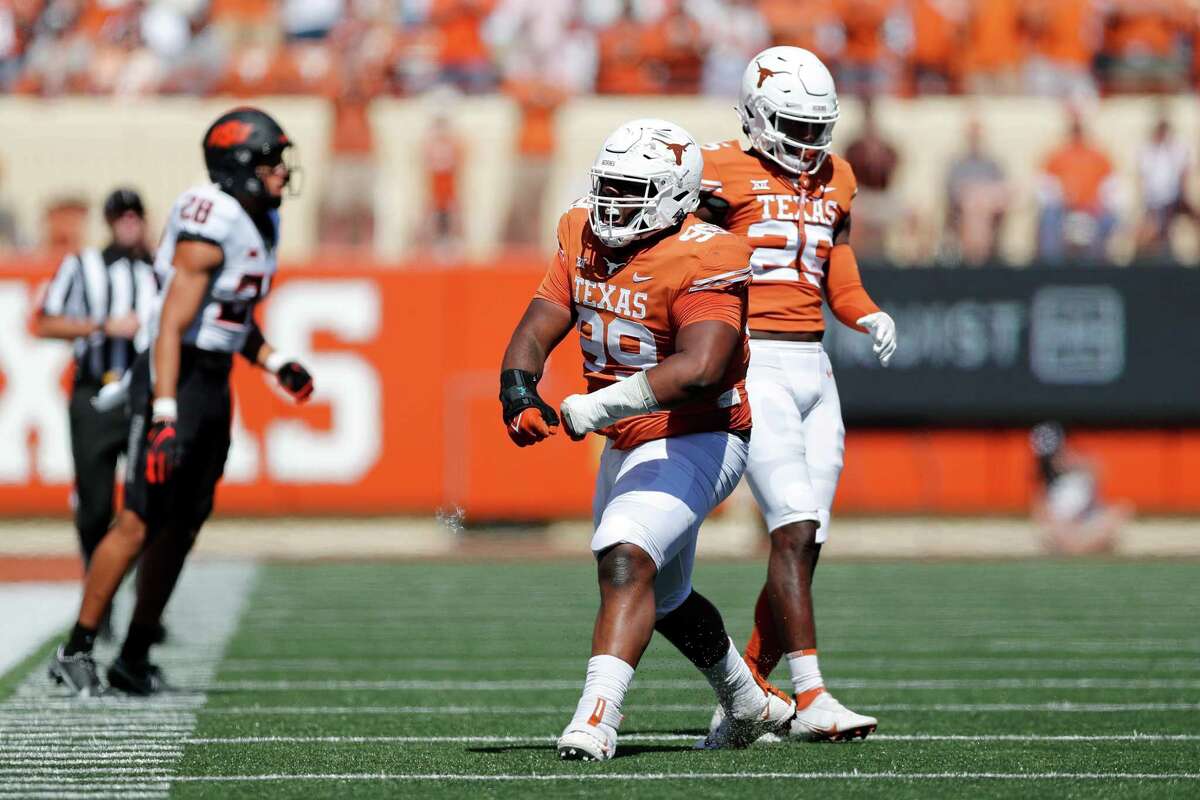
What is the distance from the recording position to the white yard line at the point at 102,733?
4.75m

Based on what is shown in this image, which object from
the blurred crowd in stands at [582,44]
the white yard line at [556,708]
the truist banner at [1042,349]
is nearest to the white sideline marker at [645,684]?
the white yard line at [556,708]

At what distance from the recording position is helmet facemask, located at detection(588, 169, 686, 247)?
4992 mm

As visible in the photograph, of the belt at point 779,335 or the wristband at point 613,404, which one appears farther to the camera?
the belt at point 779,335

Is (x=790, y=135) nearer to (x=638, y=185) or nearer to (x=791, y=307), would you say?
(x=791, y=307)

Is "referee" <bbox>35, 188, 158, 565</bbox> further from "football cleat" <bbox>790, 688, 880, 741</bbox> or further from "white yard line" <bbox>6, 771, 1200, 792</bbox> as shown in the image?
"football cleat" <bbox>790, 688, 880, 741</bbox>

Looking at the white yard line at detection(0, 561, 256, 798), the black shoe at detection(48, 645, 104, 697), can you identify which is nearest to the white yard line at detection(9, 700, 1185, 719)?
the white yard line at detection(0, 561, 256, 798)

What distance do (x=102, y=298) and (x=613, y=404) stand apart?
3867 mm

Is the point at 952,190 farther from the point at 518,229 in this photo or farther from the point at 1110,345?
the point at 518,229

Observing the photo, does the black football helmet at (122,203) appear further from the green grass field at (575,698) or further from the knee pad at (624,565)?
the knee pad at (624,565)

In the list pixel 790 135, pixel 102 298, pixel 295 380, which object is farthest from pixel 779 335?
pixel 102 298

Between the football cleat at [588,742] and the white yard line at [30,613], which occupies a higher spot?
the football cleat at [588,742]

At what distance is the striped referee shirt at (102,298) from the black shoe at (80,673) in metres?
1.85

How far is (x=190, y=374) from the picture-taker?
6.40 meters

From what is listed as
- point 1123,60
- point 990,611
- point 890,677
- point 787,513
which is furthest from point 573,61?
point 787,513
